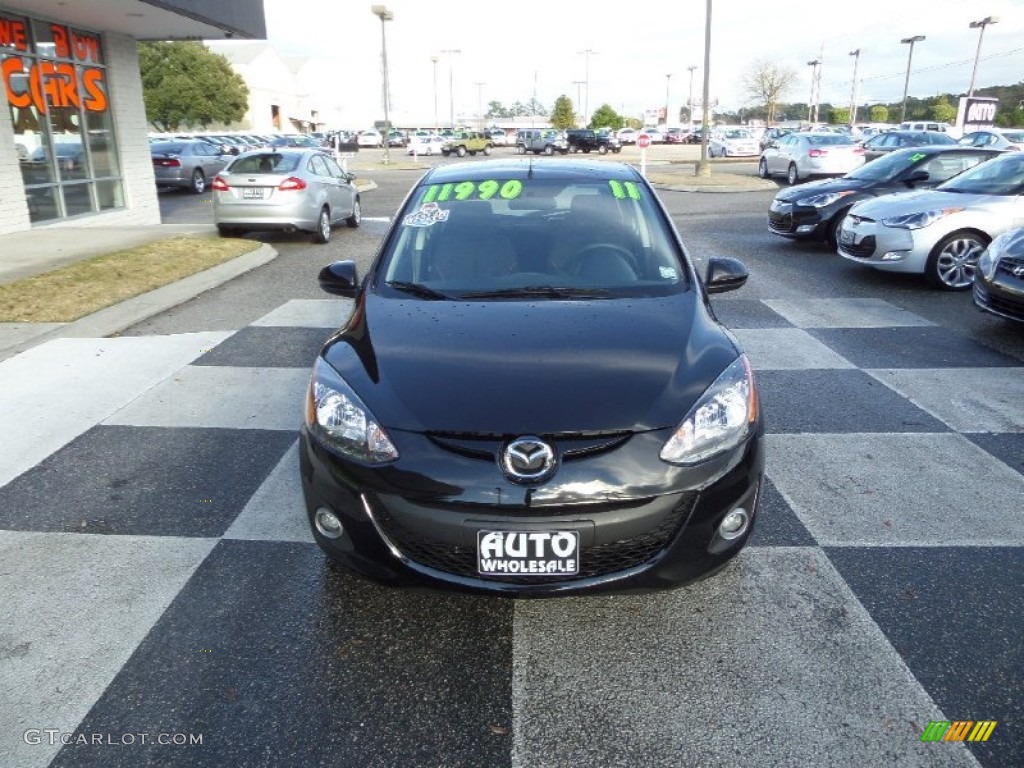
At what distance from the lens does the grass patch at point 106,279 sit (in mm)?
7883

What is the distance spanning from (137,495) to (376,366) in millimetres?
1909

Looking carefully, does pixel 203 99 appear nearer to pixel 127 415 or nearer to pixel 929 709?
pixel 127 415

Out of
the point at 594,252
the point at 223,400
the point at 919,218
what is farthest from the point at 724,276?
the point at 919,218

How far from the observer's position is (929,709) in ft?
8.47

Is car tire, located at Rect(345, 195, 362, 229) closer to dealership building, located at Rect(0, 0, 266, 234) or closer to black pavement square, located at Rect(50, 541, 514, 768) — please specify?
dealership building, located at Rect(0, 0, 266, 234)

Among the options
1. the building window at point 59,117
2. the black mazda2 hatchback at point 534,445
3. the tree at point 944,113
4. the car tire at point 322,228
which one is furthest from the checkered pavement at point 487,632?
the tree at point 944,113

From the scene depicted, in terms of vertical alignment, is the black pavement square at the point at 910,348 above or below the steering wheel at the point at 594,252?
below

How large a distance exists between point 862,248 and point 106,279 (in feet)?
29.3

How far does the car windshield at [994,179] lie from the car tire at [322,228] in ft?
30.3

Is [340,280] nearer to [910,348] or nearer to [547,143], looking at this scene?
[910,348]

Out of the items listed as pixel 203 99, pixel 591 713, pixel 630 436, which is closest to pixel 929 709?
pixel 591 713

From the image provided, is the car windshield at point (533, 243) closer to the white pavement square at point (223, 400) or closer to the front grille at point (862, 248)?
the white pavement square at point (223, 400)

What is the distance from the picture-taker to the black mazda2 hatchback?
2.62 meters

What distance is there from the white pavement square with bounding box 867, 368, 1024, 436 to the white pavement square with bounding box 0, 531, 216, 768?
464 centimetres
